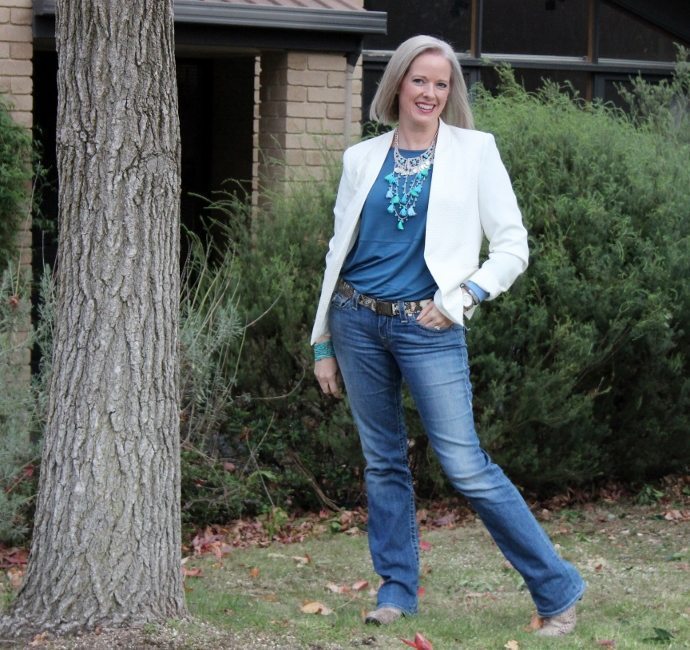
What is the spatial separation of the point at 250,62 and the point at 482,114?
3.36 m

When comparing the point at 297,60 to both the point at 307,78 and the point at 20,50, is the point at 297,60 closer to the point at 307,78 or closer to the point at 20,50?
the point at 307,78

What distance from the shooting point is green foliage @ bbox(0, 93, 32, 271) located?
23.2 ft

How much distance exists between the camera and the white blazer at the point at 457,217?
3.99 metres

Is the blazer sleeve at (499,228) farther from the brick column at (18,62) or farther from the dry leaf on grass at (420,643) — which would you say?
the brick column at (18,62)

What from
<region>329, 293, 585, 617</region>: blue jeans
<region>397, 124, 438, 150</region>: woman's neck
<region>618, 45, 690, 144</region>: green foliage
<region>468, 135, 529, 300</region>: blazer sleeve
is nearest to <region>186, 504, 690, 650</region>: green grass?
<region>329, 293, 585, 617</region>: blue jeans

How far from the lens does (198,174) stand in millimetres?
10586

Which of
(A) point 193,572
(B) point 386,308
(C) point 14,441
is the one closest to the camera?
(B) point 386,308

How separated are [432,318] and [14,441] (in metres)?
2.38

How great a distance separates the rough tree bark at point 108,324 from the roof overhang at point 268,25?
3764 mm

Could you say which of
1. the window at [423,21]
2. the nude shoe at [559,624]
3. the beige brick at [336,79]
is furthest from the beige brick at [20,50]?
the nude shoe at [559,624]

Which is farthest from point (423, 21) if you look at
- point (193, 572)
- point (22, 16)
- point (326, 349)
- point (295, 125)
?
point (326, 349)

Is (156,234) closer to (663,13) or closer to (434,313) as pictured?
(434,313)

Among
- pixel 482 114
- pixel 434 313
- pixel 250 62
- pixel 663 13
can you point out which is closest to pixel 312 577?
pixel 434 313

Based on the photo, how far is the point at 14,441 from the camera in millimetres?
5496
